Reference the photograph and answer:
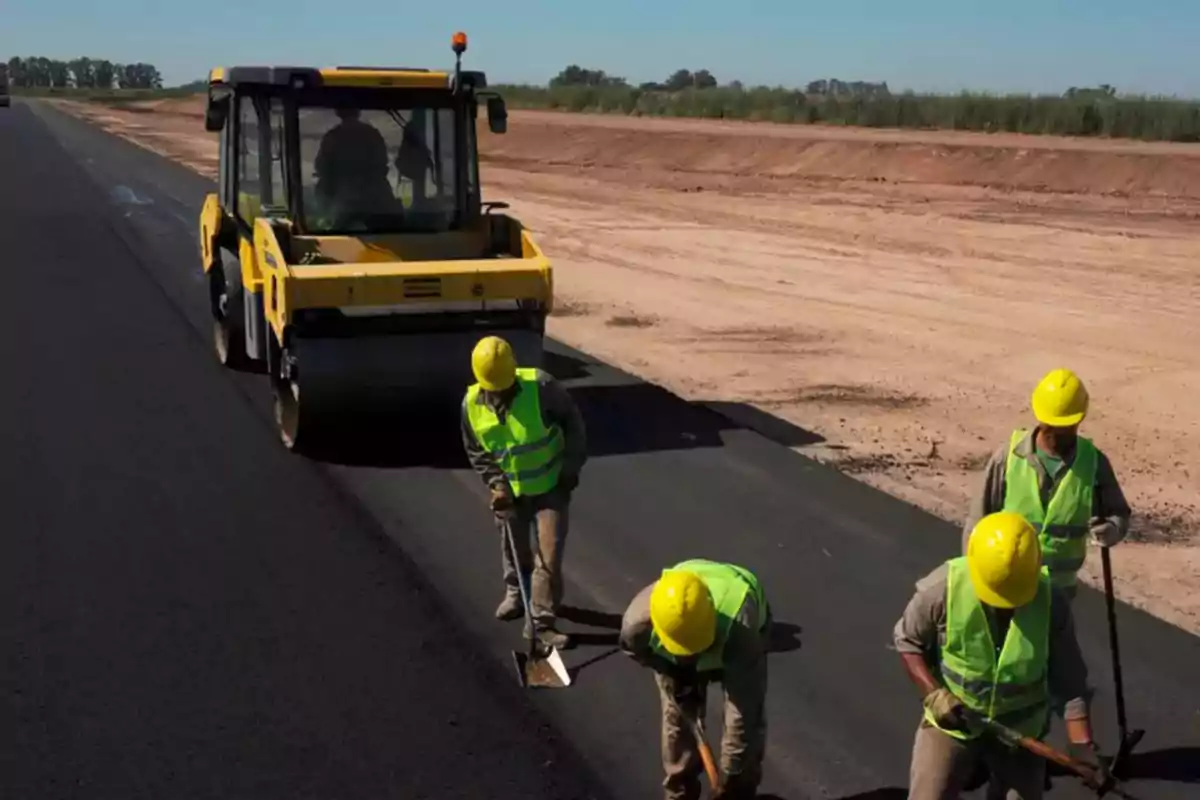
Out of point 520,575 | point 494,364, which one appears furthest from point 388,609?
point 494,364

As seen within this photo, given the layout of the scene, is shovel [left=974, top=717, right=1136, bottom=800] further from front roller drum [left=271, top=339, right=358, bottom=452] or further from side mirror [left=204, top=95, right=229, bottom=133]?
side mirror [left=204, top=95, right=229, bottom=133]

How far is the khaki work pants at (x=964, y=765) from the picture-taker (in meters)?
4.49

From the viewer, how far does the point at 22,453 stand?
10.0 meters

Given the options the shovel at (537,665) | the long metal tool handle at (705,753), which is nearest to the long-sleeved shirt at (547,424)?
the shovel at (537,665)

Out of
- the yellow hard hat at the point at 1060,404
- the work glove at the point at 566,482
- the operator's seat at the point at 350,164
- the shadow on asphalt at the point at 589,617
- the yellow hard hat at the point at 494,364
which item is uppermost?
the operator's seat at the point at 350,164

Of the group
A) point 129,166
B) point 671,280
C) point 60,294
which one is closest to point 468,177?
point 60,294

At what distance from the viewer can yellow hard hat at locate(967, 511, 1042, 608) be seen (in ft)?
13.9

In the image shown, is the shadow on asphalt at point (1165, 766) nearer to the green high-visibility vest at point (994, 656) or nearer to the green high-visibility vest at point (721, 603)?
the green high-visibility vest at point (994, 656)

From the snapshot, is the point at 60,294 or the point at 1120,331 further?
the point at 60,294

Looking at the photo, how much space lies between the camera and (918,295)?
61.6ft

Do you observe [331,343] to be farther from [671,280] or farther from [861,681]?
[671,280]

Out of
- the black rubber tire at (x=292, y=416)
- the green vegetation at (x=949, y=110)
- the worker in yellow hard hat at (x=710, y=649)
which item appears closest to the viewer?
the worker in yellow hard hat at (x=710, y=649)

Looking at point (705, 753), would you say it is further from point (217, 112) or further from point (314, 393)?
point (217, 112)

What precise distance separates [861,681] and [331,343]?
4.79 m
